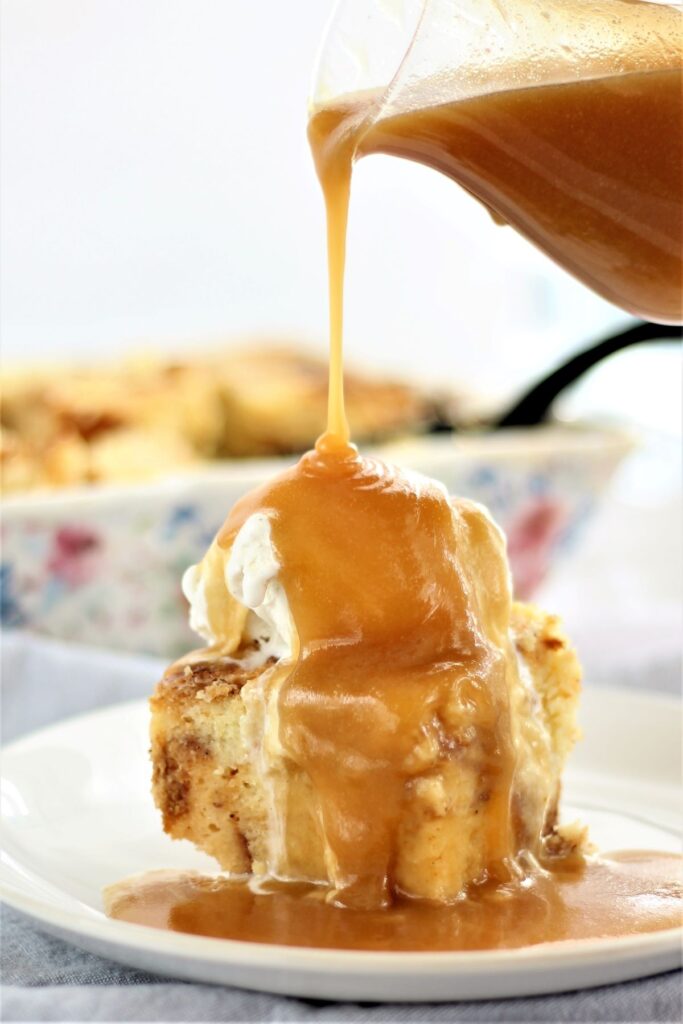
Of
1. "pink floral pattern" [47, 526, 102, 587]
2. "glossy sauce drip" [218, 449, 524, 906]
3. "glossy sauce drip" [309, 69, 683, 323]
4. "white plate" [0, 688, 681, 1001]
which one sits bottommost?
"white plate" [0, 688, 681, 1001]

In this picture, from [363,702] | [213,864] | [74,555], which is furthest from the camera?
[74,555]

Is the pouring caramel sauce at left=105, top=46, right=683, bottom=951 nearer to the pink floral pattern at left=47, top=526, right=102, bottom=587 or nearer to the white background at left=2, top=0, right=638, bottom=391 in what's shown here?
the pink floral pattern at left=47, top=526, right=102, bottom=587

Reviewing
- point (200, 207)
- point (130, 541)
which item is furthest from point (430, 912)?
point (200, 207)

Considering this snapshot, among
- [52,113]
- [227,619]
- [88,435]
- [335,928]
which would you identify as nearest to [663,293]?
[227,619]

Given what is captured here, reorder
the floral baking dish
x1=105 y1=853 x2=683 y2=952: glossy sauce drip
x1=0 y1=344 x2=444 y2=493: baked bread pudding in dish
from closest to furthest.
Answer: x1=105 y1=853 x2=683 y2=952: glossy sauce drip, the floral baking dish, x1=0 y1=344 x2=444 y2=493: baked bread pudding in dish

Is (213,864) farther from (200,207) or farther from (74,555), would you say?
(200,207)

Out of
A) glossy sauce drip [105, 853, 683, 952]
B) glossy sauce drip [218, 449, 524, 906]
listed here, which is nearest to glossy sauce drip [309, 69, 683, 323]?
glossy sauce drip [218, 449, 524, 906]

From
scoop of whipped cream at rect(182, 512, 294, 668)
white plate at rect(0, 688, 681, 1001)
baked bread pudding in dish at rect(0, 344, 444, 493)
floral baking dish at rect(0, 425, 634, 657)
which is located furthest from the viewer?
baked bread pudding in dish at rect(0, 344, 444, 493)
